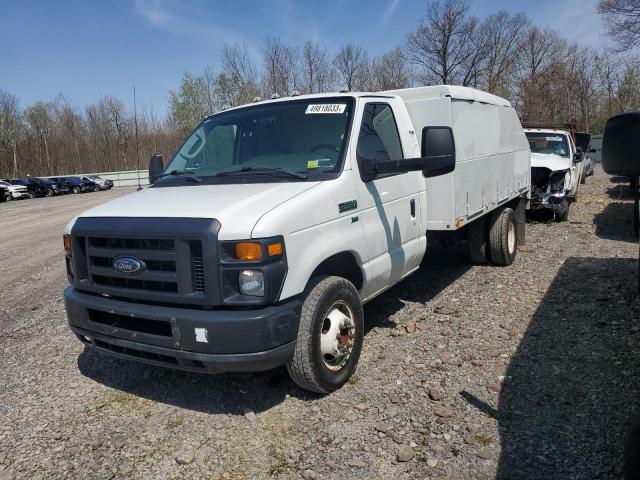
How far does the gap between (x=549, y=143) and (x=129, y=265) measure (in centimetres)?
1221

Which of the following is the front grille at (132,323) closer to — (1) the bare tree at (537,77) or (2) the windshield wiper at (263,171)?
(2) the windshield wiper at (263,171)

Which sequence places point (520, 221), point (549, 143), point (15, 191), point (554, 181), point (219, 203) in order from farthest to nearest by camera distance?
point (15, 191) → point (549, 143) → point (554, 181) → point (520, 221) → point (219, 203)

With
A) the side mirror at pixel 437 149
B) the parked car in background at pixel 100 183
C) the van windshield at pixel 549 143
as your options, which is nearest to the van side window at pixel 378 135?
the side mirror at pixel 437 149

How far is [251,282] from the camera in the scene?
3.14m

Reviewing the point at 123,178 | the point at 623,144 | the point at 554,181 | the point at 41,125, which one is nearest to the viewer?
the point at 623,144

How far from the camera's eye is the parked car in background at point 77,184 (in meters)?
42.9

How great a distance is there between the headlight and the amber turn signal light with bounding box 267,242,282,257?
0.48 ft

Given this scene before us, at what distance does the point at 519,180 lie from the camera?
327 inches

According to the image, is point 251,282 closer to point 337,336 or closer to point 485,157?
point 337,336

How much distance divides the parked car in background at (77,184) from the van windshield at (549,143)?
40433mm

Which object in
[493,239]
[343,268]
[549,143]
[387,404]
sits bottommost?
[387,404]

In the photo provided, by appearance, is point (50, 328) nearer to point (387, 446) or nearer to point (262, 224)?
point (262, 224)

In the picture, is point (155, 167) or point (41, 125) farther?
point (41, 125)

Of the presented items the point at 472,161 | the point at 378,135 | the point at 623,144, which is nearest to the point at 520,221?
the point at 472,161
